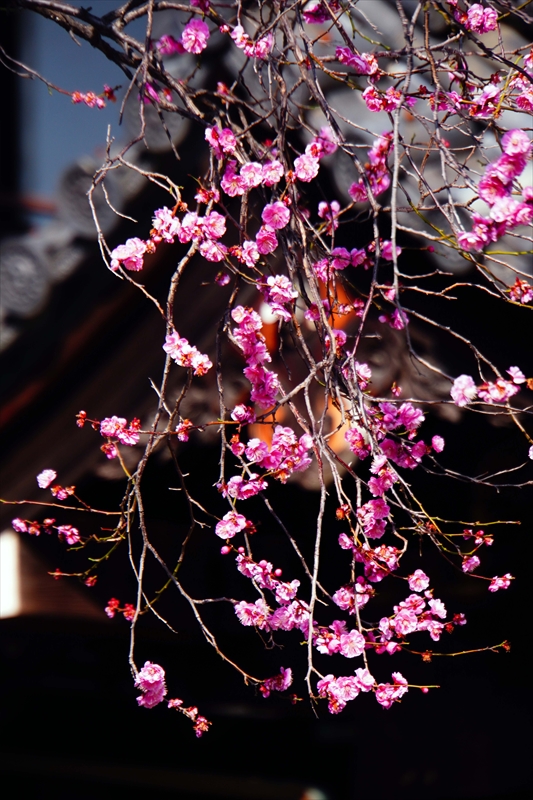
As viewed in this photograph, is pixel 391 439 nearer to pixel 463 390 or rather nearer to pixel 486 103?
pixel 463 390

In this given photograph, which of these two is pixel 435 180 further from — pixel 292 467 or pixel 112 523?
pixel 112 523

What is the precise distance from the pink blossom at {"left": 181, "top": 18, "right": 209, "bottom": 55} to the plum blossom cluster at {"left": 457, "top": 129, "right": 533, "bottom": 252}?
2.77ft

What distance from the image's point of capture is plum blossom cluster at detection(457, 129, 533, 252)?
1542 mm

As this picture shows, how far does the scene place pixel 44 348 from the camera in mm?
2178

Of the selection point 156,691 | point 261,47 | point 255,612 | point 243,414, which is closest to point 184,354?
point 243,414

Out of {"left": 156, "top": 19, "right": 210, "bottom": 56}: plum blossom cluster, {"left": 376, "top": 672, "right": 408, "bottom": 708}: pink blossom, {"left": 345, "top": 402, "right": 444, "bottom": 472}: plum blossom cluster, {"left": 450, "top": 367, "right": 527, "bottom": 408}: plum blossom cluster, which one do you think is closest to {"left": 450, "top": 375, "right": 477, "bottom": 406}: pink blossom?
{"left": 450, "top": 367, "right": 527, "bottom": 408}: plum blossom cluster

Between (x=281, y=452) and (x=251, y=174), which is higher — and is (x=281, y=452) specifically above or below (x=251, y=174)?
below

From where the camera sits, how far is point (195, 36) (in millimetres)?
Answer: 2000

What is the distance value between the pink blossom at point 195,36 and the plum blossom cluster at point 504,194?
2.77ft

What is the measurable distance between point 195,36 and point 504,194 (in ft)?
2.99

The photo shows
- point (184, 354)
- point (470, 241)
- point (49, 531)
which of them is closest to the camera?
point (470, 241)

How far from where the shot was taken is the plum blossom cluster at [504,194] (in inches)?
60.7

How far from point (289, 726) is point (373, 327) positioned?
2361 mm

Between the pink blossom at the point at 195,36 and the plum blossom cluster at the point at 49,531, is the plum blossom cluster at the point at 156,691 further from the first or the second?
the pink blossom at the point at 195,36
